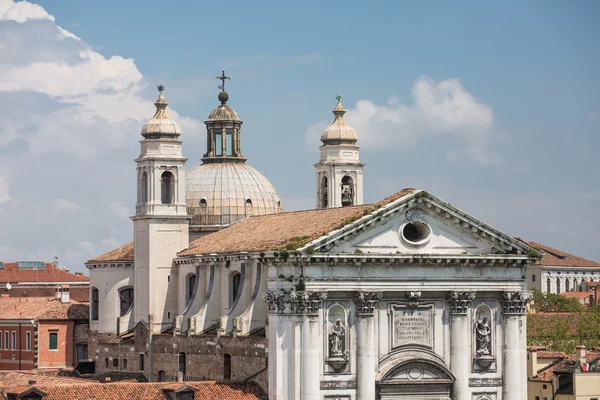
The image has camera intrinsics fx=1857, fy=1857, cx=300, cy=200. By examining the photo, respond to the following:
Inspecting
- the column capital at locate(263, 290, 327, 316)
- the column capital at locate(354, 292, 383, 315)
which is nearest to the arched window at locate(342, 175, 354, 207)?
the column capital at locate(354, 292, 383, 315)

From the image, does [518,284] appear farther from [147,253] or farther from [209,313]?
[147,253]

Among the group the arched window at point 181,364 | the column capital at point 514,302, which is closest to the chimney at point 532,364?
the column capital at point 514,302

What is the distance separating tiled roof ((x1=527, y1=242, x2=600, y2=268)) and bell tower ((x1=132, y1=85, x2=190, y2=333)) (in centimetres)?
9584

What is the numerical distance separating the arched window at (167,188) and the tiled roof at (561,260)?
3765 inches

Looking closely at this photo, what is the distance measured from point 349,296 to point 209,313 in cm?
1023

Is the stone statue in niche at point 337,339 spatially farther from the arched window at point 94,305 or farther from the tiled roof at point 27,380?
the arched window at point 94,305

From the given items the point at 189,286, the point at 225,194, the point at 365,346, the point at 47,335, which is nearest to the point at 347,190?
the point at 225,194

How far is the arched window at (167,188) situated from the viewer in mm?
85131

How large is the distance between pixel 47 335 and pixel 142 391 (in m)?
24.5

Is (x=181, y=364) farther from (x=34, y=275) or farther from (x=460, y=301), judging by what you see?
(x=34, y=275)

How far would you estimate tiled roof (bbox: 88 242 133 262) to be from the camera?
8750 centimetres

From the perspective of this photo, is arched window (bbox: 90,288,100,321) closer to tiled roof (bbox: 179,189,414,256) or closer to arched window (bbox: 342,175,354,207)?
tiled roof (bbox: 179,189,414,256)

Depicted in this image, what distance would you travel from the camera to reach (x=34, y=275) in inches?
5679

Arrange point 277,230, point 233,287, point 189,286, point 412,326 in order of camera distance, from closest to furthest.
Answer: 1. point 412,326
2. point 277,230
3. point 233,287
4. point 189,286
